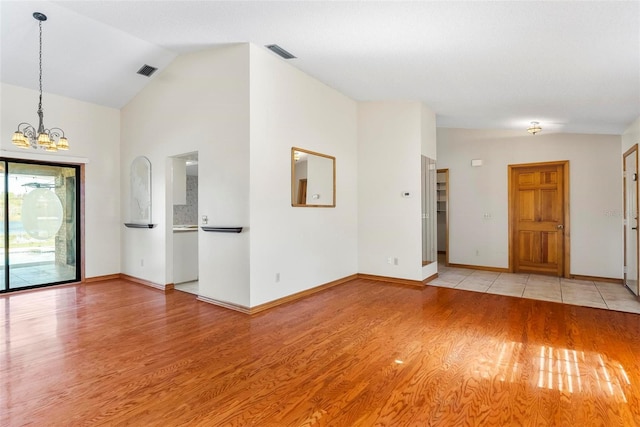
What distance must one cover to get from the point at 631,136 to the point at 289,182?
16.2ft

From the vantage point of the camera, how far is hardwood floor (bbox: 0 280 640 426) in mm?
2029

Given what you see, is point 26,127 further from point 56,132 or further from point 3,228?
point 3,228

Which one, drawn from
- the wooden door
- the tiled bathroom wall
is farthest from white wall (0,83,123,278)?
the wooden door

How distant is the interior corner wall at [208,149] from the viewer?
13.4ft

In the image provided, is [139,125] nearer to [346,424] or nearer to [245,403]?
[245,403]

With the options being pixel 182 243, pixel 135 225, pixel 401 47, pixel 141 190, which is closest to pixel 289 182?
pixel 401 47

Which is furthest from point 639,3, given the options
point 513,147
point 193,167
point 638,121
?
point 193,167

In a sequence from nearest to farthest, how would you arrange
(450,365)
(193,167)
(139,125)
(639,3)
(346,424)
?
(346,424)
(639,3)
(450,365)
(139,125)
(193,167)

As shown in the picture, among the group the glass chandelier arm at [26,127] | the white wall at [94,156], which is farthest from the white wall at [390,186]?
the glass chandelier arm at [26,127]

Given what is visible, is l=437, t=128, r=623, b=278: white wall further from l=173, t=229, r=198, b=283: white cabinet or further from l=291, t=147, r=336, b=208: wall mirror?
l=173, t=229, r=198, b=283: white cabinet

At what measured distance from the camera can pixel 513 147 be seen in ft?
21.2

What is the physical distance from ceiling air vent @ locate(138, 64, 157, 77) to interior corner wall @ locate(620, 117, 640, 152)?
6889 millimetres

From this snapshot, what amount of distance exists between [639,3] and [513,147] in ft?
14.3

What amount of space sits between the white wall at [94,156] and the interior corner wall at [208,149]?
845 millimetres
